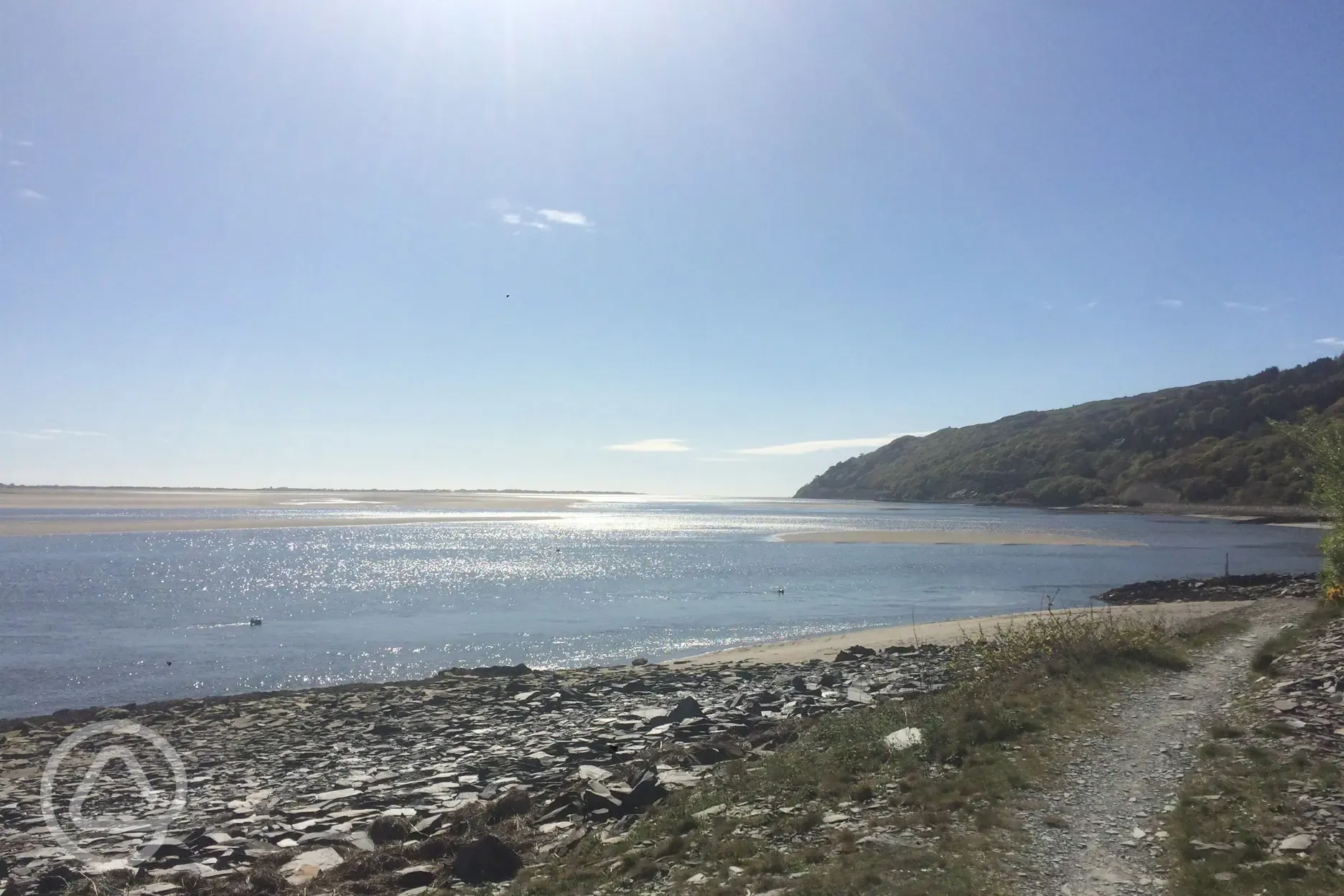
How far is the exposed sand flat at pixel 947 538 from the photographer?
316 ft

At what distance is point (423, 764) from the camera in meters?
16.6

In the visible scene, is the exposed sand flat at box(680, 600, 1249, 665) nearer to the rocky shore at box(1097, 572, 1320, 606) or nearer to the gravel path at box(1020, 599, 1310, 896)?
the rocky shore at box(1097, 572, 1320, 606)

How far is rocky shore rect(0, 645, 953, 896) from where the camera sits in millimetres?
11312

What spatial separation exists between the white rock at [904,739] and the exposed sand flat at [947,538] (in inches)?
3372

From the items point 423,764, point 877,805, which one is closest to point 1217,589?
point 877,805

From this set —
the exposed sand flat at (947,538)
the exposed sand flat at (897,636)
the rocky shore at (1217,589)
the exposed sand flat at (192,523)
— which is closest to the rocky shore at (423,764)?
the exposed sand flat at (897,636)

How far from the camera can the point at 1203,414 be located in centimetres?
19438

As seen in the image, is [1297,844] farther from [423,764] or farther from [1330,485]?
[1330,485]

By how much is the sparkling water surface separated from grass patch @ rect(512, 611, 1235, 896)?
19.6 m

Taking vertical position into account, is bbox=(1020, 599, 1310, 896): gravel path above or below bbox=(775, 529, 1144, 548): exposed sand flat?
above

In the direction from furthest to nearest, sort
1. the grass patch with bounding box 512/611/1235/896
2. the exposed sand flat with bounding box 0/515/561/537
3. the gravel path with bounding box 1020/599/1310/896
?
the exposed sand flat with bounding box 0/515/561/537 → the grass patch with bounding box 512/611/1235/896 → the gravel path with bounding box 1020/599/1310/896

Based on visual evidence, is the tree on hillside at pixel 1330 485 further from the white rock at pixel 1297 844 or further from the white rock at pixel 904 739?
the white rock at pixel 1297 844
